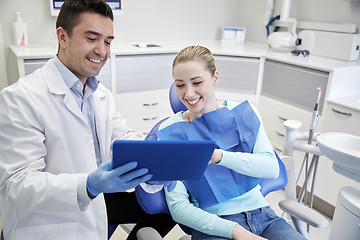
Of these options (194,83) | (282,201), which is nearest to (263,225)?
(282,201)

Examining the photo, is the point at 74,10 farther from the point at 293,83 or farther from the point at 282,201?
the point at 293,83

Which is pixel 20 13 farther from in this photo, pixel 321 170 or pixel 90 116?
pixel 321 170

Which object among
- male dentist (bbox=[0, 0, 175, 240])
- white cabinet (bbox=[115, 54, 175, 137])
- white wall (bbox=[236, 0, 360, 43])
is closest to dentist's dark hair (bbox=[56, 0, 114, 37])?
male dentist (bbox=[0, 0, 175, 240])

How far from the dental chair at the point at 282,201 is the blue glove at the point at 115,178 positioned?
263mm

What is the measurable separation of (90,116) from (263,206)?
0.84 meters

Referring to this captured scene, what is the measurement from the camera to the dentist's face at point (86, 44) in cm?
126

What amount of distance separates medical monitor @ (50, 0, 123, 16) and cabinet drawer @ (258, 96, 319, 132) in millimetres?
1520

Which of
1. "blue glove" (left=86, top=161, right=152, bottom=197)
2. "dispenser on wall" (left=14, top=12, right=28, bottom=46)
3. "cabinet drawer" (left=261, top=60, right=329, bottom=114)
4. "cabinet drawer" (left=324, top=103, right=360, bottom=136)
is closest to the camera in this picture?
"blue glove" (left=86, top=161, right=152, bottom=197)

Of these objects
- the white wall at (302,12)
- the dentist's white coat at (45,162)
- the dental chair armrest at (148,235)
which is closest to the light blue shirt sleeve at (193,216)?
the dental chair armrest at (148,235)

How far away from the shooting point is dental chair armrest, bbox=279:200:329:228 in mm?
1314

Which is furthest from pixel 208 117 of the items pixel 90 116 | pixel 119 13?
pixel 119 13

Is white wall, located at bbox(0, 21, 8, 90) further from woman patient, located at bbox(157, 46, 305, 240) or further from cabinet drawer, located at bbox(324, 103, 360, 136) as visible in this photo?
cabinet drawer, located at bbox(324, 103, 360, 136)

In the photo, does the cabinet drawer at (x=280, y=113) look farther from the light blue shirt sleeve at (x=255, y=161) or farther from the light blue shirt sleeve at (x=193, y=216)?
the light blue shirt sleeve at (x=193, y=216)

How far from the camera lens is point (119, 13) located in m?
2.94
